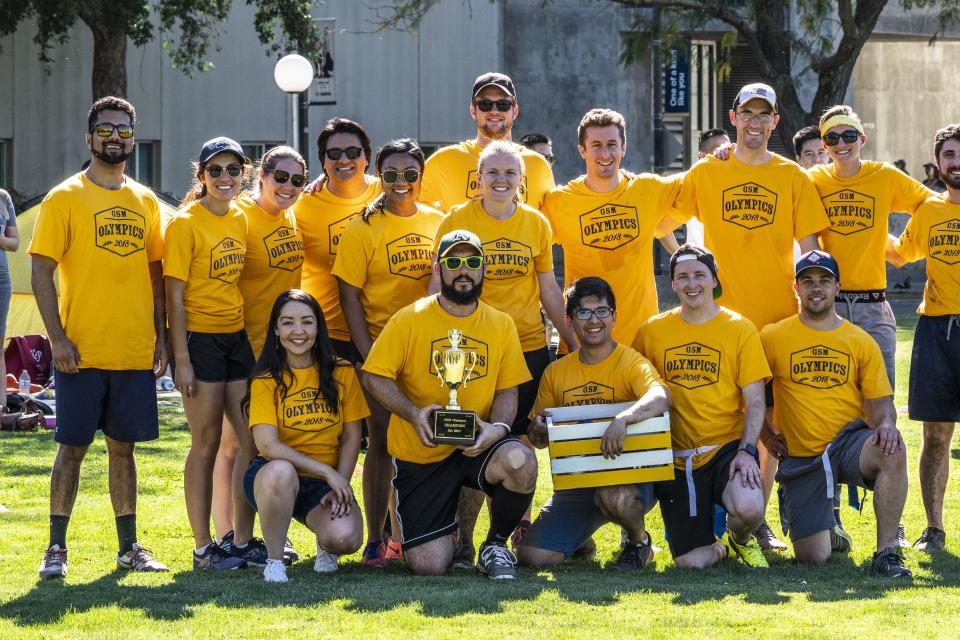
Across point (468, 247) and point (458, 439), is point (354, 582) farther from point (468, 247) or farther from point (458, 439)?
point (468, 247)

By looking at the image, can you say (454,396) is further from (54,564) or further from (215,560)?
(54,564)

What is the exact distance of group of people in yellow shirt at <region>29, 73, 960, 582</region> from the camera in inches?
245

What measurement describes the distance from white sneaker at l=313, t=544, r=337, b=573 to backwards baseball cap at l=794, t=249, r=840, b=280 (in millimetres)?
2694

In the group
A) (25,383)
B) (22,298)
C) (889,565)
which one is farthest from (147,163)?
(889,565)

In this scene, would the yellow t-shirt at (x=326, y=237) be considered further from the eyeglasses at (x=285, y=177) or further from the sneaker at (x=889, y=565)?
the sneaker at (x=889, y=565)

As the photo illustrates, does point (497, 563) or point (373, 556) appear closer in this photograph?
point (497, 563)

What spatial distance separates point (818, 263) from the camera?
21.0 ft

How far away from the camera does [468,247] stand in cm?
606

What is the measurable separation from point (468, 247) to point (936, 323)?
271cm

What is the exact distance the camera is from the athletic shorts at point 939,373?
697cm

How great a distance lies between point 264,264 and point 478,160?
4.26ft

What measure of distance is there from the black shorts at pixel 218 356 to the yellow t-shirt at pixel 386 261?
2.02ft

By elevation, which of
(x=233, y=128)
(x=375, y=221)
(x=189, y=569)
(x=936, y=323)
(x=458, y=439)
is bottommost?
(x=189, y=569)

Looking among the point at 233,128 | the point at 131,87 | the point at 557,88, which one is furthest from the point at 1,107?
the point at 557,88
